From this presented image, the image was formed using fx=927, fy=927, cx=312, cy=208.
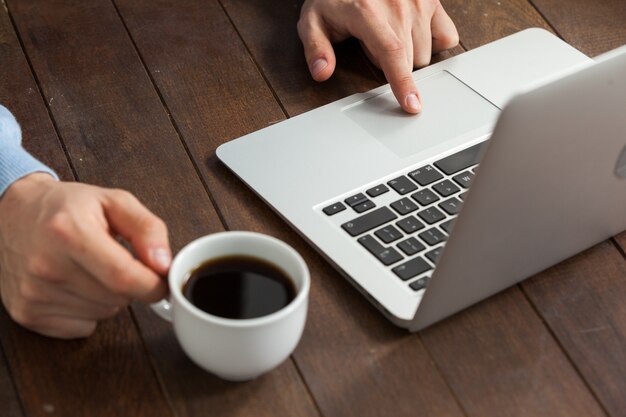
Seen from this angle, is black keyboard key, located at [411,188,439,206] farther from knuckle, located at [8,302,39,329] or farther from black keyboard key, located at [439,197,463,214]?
knuckle, located at [8,302,39,329]

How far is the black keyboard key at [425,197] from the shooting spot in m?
0.94

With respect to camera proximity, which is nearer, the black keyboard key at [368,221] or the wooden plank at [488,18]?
the black keyboard key at [368,221]

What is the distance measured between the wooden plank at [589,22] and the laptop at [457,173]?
0.05 m

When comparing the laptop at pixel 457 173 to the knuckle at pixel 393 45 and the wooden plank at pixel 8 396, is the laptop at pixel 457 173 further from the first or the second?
the wooden plank at pixel 8 396

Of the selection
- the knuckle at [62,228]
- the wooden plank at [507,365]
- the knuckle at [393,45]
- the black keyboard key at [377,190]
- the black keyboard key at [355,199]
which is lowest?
the wooden plank at [507,365]

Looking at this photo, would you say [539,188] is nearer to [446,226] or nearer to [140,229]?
[446,226]

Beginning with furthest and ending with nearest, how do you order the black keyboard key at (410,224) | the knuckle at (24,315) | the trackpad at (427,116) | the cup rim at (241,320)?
the trackpad at (427,116) < the black keyboard key at (410,224) < the knuckle at (24,315) < the cup rim at (241,320)

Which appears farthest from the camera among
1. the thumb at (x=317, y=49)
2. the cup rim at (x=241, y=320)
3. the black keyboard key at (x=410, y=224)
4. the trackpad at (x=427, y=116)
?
the thumb at (x=317, y=49)

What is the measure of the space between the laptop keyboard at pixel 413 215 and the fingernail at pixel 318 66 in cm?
22

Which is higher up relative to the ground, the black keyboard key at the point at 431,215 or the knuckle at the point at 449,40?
the black keyboard key at the point at 431,215

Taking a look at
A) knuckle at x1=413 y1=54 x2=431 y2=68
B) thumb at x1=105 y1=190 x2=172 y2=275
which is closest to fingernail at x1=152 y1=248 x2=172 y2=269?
thumb at x1=105 y1=190 x2=172 y2=275

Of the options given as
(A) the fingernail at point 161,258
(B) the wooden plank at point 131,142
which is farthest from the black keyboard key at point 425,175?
(A) the fingernail at point 161,258

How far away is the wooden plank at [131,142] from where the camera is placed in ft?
2.57

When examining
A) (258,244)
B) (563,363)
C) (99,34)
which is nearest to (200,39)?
(99,34)
